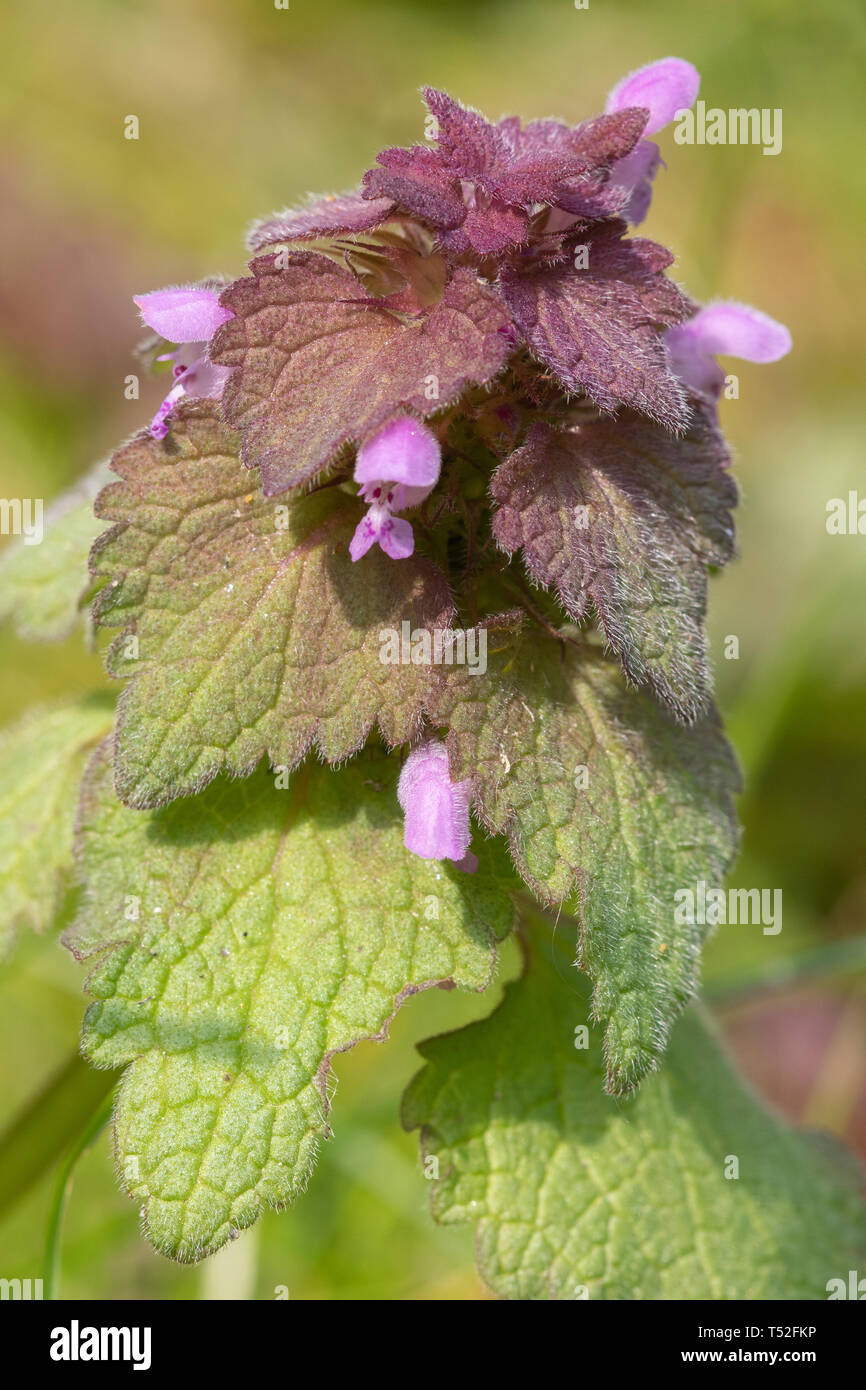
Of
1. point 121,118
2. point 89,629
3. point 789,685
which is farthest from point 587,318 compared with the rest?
point 121,118

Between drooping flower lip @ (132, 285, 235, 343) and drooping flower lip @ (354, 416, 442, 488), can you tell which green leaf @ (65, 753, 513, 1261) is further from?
drooping flower lip @ (132, 285, 235, 343)

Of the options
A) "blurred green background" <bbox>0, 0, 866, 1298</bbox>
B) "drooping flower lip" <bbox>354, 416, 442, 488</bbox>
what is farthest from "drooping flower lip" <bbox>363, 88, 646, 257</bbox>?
"blurred green background" <bbox>0, 0, 866, 1298</bbox>

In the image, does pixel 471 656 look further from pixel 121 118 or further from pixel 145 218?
pixel 121 118

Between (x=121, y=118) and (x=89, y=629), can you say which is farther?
(x=121, y=118)

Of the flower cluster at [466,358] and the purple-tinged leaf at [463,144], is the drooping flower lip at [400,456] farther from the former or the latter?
the purple-tinged leaf at [463,144]

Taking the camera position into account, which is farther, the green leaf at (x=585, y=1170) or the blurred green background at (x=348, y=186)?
the blurred green background at (x=348, y=186)

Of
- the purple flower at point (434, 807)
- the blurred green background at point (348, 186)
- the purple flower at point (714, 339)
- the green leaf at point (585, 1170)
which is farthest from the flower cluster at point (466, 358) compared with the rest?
the blurred green background at point (348, 186)

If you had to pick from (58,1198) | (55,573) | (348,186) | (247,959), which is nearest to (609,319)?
(247,959)
